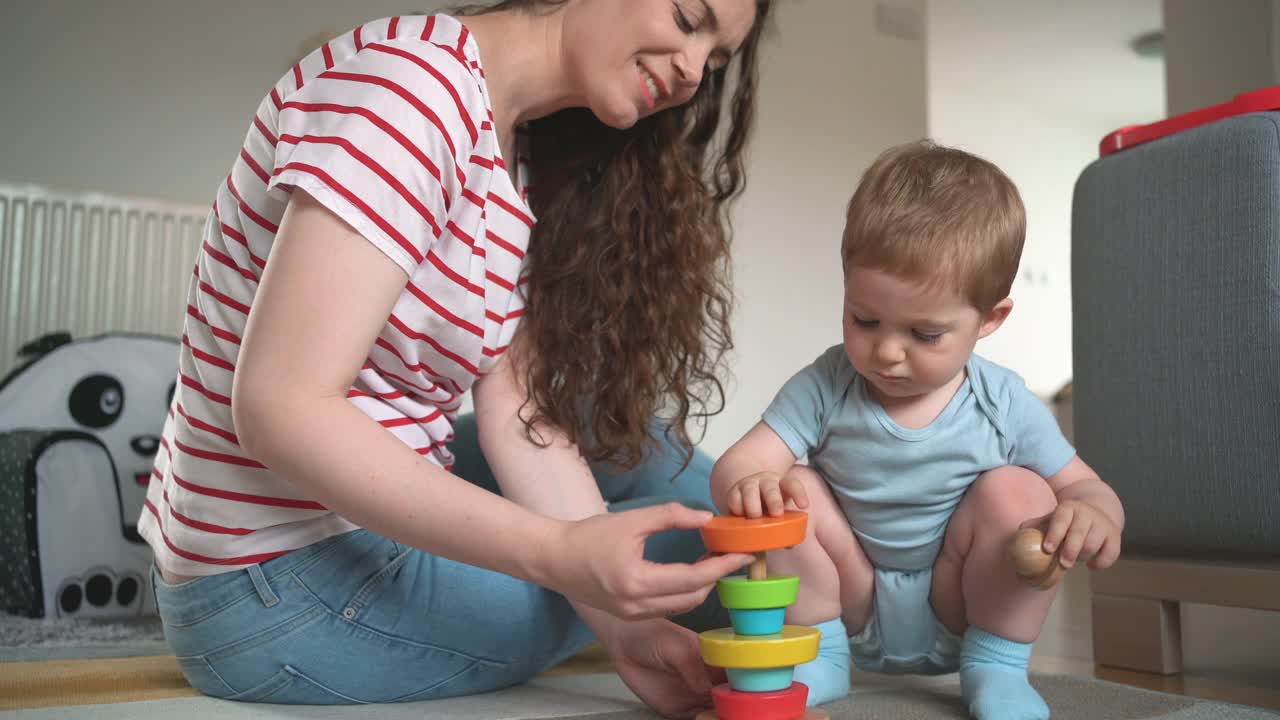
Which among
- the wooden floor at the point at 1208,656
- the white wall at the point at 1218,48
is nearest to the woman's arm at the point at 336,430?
the wooden floor at the point at 1208,656

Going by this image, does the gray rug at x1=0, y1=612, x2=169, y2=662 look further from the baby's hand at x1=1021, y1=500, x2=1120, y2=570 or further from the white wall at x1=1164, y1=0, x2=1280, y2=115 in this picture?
the white wall at x1=1164, y1=0, x2=1280, y2=115

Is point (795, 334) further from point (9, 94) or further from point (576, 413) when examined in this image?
point (576, 413)

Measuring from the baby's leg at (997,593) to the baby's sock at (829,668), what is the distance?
11 centimetres

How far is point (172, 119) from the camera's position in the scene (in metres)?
3.11

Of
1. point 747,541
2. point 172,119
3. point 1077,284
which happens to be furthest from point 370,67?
point 172,119

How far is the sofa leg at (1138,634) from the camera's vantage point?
1.26 m

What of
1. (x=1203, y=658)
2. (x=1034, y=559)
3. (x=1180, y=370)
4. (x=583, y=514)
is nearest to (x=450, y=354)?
(x=583, y=514)

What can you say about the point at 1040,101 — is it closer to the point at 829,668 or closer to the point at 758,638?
the point at 829,668

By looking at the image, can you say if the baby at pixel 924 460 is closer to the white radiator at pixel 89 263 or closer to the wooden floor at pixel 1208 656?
the wooden floor at pixel 1208 656

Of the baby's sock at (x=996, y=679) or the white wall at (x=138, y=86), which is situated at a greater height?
the white wall at (x=138, y=86)

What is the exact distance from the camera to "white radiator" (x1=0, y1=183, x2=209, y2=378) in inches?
113

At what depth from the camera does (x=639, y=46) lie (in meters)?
0.99

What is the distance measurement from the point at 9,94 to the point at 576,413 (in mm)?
2572

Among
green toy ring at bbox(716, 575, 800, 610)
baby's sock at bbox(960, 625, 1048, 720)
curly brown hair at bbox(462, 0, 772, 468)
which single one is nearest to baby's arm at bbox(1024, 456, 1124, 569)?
baby's sock at bbox(960, 625, 1048, 720)
